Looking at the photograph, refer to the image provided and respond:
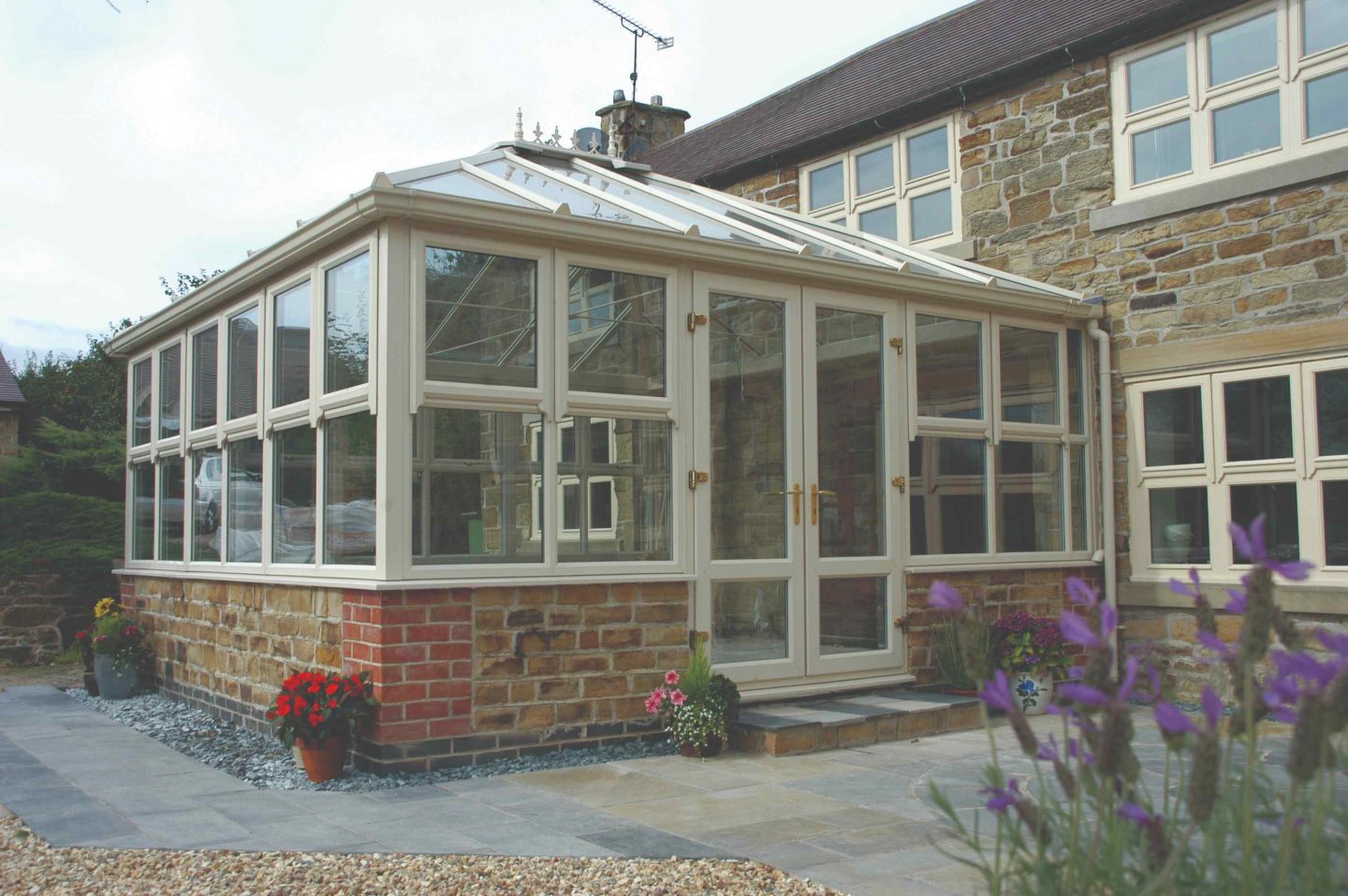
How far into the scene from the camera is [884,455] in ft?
25.0

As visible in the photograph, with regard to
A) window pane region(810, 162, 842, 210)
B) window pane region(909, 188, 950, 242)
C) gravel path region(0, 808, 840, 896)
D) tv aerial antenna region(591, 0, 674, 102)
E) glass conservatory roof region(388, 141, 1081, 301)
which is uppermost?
tv aerial antenna region(591, 0, 674, 102)

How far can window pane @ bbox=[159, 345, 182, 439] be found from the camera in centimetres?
888

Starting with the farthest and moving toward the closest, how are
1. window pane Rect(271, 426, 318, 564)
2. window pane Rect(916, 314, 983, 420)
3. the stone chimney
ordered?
the stone chimney → window pane Rect(916, 314, 983, 420) → window pane Rect(271, 426, 318, 564)

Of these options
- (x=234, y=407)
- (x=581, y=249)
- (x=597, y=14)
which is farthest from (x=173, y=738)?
(x=597, y=14)

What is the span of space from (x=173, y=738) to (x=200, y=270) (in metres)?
21.3

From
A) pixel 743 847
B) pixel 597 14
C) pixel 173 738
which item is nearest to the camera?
pixel 743 847

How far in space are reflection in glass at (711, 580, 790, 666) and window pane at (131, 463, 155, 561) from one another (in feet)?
16.0

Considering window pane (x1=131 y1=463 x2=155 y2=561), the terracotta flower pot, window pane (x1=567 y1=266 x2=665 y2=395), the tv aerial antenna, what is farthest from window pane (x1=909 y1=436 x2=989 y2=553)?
the tv aerial antenna

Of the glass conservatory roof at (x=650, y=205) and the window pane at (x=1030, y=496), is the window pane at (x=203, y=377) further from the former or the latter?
the window pane at (x=1030, y=496)

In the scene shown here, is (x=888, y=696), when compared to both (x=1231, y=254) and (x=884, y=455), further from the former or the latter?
(x=1231, y=254)

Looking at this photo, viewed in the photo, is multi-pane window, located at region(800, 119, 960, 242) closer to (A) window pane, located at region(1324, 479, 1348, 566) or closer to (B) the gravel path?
(A) window pane, located at region(1324, 479, 1348, 566)

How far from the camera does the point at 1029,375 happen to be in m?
8.43

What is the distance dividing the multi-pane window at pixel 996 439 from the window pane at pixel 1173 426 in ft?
1.44

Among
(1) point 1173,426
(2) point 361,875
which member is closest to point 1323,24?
(1) point 1173,426
